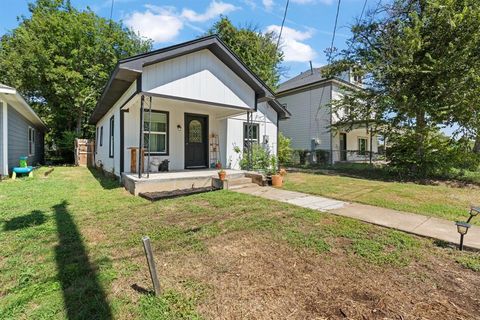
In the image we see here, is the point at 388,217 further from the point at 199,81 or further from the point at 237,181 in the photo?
the point at 199,81

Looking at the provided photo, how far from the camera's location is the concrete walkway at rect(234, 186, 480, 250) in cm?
378

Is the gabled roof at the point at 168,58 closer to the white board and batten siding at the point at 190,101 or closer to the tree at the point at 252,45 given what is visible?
the white board and batten siding at the point at 190,101

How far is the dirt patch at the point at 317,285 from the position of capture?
2.11 m

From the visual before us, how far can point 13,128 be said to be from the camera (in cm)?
1031

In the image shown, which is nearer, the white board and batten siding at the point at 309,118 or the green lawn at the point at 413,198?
the green lawn at the point at 413,198

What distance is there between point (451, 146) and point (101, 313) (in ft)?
41.4

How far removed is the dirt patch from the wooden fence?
16.2 m

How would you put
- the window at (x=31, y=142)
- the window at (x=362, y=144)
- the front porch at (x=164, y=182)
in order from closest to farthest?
the front porch at (x=164, y=182) < the window at (x=31, y=142) < the window at (x=362, y=144)

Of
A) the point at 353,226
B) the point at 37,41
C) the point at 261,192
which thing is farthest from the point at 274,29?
the point at 353,226

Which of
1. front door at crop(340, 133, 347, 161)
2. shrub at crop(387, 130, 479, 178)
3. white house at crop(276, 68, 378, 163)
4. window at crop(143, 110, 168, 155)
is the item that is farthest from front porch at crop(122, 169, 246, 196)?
front door at crop(340, 133, 347, 161)

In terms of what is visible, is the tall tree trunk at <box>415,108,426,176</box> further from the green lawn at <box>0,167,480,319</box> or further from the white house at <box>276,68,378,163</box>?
the green lawn at <box>0,167,480,319</box>

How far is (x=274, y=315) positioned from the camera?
81.1 inches

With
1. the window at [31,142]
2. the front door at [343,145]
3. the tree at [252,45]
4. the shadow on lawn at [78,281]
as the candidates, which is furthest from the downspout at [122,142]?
the tree at [252,45]

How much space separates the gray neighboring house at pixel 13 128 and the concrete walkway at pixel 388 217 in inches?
338
